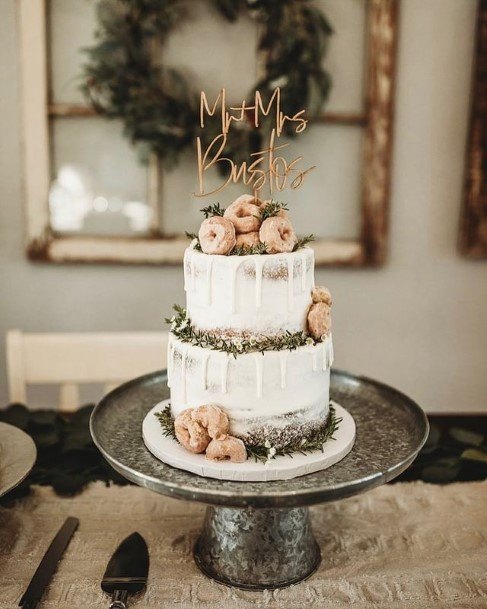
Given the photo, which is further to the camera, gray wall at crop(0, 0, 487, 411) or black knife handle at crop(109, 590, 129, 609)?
gray wall at crop(0, 0, 487, 411)

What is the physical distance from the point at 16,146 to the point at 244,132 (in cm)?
98

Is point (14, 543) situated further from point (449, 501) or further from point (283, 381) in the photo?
point (449, 501)

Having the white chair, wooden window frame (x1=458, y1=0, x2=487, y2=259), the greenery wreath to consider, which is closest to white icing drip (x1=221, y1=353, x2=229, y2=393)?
the white chair

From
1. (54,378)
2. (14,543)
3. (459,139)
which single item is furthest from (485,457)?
(459,139)

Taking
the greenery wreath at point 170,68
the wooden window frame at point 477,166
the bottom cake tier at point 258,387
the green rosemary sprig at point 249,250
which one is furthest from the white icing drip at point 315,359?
the wooden window frame at point 477,166

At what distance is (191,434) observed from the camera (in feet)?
3.68

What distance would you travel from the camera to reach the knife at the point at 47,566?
39.2 inches

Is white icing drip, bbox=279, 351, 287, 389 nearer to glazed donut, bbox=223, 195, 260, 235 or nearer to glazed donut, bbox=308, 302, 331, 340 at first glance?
glazed donut, bbox=308, 302, 331, 340

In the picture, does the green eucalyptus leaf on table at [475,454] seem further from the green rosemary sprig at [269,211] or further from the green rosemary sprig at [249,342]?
the green rosemary sprig at [269,211]

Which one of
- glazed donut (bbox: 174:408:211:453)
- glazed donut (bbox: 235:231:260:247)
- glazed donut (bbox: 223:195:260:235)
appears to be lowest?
glazed donut (bbox: 174:408:211:453)

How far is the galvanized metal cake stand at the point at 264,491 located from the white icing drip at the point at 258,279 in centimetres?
32

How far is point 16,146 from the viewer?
2.71 metres

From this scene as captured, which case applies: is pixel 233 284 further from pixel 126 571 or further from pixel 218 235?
pixel 126 571

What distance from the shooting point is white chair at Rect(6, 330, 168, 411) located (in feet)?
6.38
